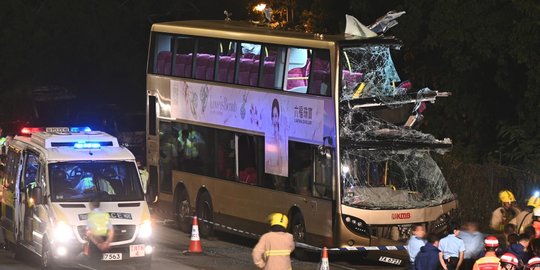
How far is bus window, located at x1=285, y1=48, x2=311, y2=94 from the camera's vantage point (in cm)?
2349

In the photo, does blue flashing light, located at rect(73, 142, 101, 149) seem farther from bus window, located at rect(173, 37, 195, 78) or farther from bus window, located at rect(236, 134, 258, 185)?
bus window, located at rect(173, 37, 195, 78)

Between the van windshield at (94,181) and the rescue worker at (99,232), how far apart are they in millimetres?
649

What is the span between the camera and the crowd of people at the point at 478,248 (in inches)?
591

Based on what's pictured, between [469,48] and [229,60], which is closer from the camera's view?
[229,60]

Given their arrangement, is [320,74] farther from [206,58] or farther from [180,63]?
[180,63]

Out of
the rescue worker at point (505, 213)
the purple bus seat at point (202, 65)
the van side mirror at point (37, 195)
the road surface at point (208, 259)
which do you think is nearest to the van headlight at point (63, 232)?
the van side mirror at point (37, 195)

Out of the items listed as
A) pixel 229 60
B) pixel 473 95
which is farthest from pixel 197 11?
pixel 229 60

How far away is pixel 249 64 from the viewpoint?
2553 cm

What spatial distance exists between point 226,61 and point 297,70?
3.01m

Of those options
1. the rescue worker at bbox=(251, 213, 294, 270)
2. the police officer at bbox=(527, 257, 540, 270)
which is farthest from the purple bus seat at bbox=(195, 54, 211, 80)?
the police officer at bbox=(527, 257, 540, 270)

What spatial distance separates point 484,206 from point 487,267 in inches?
572

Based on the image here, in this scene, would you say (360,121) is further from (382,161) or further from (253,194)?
(253,194)

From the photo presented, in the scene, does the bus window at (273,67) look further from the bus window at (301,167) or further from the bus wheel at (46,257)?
the bus wheel at (46,257)

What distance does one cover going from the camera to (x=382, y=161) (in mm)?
23031
